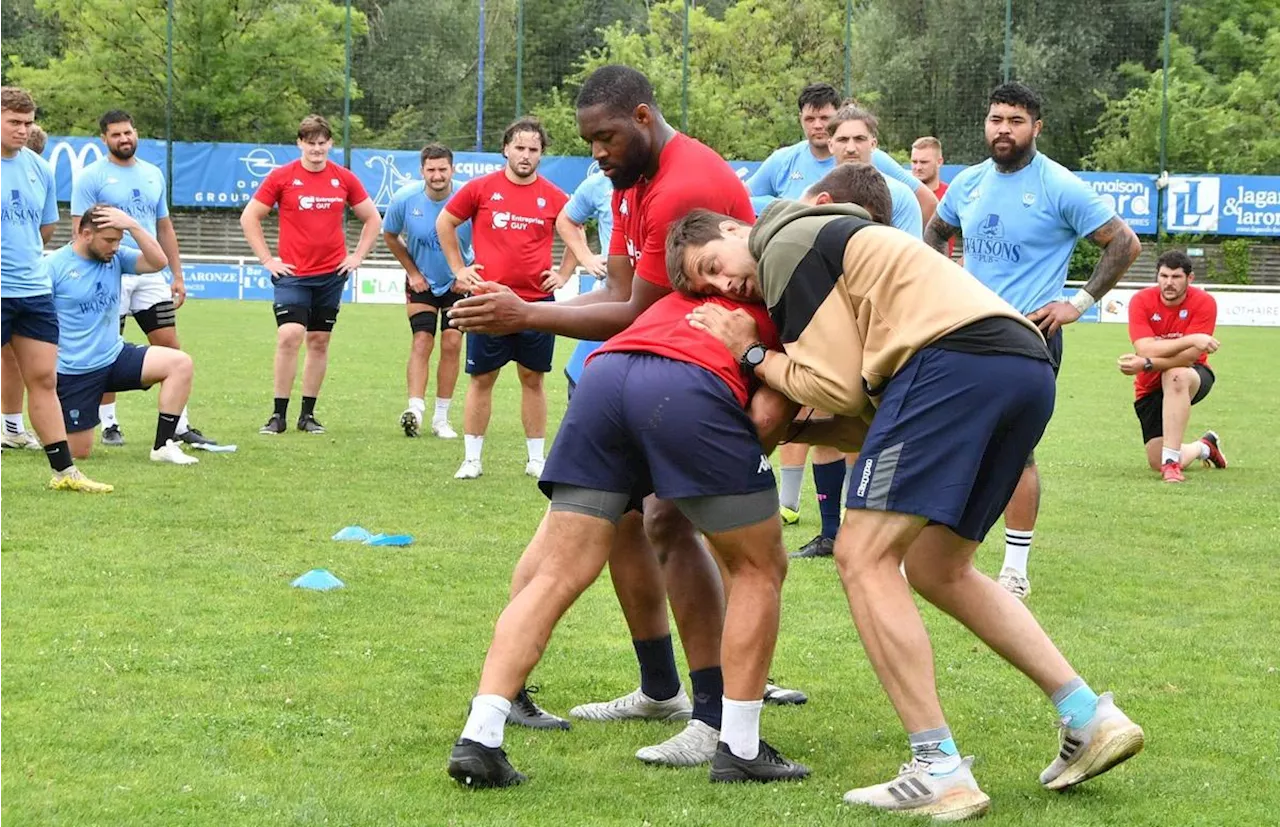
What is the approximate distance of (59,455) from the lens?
9.38m

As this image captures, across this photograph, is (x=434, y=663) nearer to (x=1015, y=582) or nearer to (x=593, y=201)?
(x=1015, y=582)

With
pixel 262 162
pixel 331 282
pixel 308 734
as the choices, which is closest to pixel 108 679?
pixel 308 734

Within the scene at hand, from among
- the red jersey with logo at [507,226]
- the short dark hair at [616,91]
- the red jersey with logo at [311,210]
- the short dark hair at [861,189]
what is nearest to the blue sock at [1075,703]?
the short dark hair at [861,189]

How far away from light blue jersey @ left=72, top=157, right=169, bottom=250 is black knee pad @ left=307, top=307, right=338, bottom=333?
5.24ft

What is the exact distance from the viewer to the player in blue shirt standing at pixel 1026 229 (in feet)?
24.0

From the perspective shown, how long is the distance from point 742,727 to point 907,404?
3.36ft

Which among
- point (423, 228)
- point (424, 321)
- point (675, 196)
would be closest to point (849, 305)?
point (675, 196)

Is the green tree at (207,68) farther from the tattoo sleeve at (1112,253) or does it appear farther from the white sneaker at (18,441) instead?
the tattoo sleeve at (1112,253)

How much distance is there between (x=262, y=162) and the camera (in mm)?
35094

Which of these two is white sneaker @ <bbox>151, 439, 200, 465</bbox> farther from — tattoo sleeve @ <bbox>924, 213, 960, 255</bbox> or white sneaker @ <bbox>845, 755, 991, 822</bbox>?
white sneaker @ <bbox>845, 755, 991, 822</bbox>

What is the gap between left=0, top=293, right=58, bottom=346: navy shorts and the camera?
30.1 ft

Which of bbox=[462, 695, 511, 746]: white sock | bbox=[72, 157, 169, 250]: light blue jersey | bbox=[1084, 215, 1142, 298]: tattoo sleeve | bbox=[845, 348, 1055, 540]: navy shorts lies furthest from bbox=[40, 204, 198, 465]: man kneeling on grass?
bbox=[845, 348, 1055, 540]: navy shorts

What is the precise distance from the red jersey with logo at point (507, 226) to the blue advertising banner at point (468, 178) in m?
22.8

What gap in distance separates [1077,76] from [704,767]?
38.4 m
